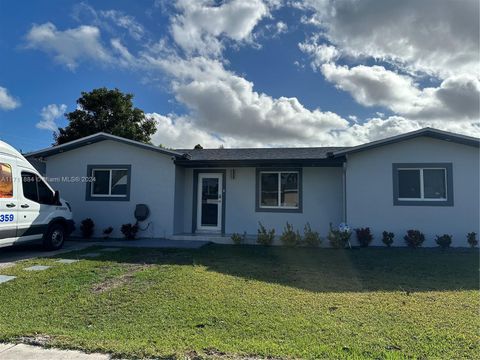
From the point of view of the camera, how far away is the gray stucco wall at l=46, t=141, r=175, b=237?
12.2 meters

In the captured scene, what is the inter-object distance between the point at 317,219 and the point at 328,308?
728cm

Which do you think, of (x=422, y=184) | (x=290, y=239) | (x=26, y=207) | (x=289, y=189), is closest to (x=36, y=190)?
(x=26, y=207)

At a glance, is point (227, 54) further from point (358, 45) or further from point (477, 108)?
point (477, 108)

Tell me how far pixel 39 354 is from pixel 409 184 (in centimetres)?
1075

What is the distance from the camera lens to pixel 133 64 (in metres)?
13.3

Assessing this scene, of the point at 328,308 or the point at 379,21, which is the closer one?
the point at 328,308

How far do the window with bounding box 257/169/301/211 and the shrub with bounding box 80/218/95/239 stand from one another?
636 centimetres

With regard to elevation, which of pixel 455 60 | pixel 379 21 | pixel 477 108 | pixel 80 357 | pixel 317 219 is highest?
pixel 379 21

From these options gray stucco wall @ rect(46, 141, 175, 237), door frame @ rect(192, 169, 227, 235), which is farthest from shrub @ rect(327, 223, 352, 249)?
gray stucco wall @ rect(46, 141, 175, 237)

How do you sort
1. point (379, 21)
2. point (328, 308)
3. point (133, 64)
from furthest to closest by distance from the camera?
point (133, 64)
point (379, 21)
point (328, 308)

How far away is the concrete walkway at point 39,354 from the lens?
336cm

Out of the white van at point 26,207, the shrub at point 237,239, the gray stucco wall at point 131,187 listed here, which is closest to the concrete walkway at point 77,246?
the white van at point 26,207

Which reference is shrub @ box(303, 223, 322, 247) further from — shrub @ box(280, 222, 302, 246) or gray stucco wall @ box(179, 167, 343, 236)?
gray stucco wall @ box(179, 167, 343, 236)

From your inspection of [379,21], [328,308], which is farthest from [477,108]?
[328,308]
